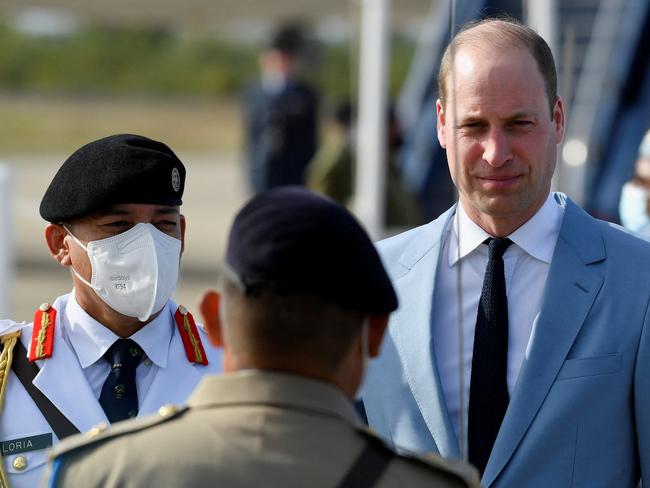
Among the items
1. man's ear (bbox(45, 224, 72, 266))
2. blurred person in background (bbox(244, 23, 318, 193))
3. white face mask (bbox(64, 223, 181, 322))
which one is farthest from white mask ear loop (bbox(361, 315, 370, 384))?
blurred person in background (bbox(244, 23, 318, 193))

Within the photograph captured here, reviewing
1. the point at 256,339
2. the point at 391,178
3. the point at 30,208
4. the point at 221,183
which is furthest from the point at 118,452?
the point at 221,183

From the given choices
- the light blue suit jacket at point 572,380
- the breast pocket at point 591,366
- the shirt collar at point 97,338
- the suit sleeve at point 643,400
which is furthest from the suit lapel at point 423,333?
the shirt collar at point 97,338

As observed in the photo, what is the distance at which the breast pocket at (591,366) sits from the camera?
2428mm

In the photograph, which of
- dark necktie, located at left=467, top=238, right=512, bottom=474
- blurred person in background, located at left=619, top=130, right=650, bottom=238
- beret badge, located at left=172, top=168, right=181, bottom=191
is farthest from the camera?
blurred person in background, located at left=619, top=130, right=650, bottom=238

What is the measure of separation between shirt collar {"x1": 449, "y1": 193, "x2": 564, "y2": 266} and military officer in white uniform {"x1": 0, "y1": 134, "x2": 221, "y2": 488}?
567 mm

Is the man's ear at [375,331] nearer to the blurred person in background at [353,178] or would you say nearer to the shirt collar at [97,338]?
the shirt collar at [97,338]

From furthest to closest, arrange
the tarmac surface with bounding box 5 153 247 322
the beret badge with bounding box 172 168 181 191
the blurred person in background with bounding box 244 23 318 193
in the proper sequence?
1. the blurred person in background with bounding box 244 23 318 193
2. the tarmac surface with bounding box 5 153 247 322
3. the beret badge with bounding box 172 168 181 191

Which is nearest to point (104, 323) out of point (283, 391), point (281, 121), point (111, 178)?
point (111, 178)

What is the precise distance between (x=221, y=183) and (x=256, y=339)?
855 inches

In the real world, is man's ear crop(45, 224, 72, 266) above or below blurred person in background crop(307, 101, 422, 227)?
above

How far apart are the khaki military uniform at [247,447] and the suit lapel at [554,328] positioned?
67 centimetres

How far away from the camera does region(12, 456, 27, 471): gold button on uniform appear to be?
243cm

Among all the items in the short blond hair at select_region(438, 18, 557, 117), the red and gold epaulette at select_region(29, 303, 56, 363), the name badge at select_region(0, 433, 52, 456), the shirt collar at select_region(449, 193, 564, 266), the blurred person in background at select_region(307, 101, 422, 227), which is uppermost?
the short blond hair at select_region(438, 18, 557, 117)

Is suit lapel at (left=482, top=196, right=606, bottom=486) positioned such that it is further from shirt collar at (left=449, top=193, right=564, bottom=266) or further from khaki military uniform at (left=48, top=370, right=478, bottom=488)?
khaki military uniform at (left=48, top=370, right=478, bottom=488)
